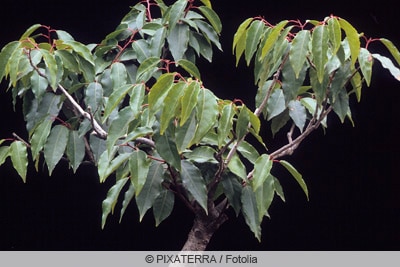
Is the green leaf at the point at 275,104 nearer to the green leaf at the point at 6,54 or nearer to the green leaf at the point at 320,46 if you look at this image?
the green leaf at the point at 320,46

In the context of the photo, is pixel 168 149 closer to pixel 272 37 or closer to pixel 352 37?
pixel 272 37

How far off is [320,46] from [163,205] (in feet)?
1.96

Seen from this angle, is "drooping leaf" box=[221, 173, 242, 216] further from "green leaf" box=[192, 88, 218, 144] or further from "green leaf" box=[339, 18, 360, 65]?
"green leaf" box=[339, 18, 360, 65]

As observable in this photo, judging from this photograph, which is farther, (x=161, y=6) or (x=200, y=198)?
(x=161, y=6)

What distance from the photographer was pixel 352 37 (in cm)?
185

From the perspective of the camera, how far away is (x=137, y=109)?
1.85 meters

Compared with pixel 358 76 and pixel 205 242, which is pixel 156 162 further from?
pixel 358 76

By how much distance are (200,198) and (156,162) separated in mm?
154

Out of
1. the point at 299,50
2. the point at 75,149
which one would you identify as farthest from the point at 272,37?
the point at 75,149

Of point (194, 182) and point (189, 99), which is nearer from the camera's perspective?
point (189, 99)

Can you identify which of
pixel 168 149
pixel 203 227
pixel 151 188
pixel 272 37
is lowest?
pixel 203 227

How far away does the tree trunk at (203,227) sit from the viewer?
2.15 m

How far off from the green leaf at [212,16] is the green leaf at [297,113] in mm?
322
